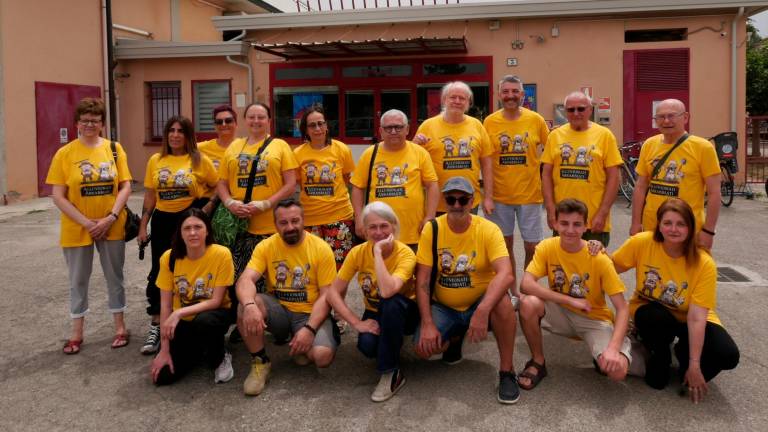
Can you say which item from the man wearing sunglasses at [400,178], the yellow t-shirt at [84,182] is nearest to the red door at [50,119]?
the yellow t-shirt at [84,182]

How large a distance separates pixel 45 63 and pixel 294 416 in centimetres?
1353

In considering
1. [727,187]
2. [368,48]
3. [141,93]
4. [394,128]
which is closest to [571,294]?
[394,128]

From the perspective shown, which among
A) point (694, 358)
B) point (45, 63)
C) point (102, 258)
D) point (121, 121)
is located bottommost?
point (694, 358)

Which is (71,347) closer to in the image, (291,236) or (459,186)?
(291,236)

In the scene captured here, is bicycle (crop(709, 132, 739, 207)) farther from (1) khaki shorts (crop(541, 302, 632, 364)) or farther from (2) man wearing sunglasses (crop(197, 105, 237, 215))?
(2) man wearing sunglasses (crop(197, 105, 237, 215))

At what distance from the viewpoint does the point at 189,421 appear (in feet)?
11.1

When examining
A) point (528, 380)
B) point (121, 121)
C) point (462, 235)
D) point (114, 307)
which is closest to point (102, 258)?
point (114, 307)

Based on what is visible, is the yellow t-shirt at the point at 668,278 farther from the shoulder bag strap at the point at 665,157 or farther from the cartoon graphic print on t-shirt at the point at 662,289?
the shoulder bag strap at the point at 665,157

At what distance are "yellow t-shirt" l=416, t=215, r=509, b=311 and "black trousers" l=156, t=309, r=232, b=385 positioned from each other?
1340mm

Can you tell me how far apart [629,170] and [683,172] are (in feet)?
26.0

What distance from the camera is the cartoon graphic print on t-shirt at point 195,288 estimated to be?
4078 millimetres

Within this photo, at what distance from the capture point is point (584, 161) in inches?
182

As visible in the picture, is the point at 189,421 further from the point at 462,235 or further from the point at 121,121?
the point at 121,121

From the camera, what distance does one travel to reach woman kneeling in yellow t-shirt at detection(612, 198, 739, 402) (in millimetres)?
3541
